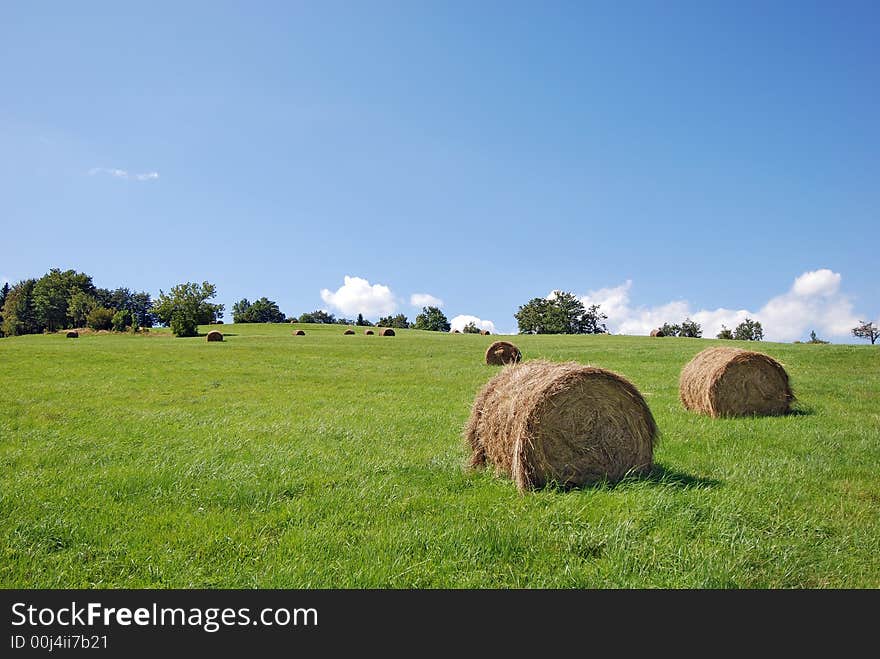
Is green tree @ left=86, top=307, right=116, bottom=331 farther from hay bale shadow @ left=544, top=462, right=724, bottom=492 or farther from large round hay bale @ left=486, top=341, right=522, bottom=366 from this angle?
hay bale shadow @ left=544, top=462, right=724, bottom=492

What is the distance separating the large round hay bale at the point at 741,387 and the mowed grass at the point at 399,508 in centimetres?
89

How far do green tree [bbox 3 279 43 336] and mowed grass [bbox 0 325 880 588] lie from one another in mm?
138727

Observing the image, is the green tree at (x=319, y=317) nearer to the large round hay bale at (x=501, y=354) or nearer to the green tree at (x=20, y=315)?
the green tree at (x=20, y=315)

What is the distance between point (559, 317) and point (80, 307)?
111 metres

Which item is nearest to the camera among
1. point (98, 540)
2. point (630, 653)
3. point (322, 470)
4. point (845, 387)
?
point (630, 653)

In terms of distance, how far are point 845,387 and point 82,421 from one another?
25.2m

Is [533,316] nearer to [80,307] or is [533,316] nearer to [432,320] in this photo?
→ [432,320]

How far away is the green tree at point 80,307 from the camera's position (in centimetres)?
11335

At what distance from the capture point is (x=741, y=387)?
14234mm

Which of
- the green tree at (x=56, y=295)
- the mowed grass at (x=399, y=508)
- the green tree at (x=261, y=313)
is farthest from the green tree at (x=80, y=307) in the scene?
the mowed grass at (x=399, y=508)

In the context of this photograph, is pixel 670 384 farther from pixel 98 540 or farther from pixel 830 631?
pixel 98 540

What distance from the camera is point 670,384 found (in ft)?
70.3

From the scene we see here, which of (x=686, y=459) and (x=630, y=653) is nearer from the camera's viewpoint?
(x=630, y=653)

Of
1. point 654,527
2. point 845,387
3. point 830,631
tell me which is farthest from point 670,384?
point 830,631
